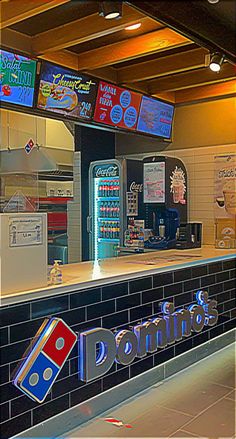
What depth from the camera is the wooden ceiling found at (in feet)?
11.2

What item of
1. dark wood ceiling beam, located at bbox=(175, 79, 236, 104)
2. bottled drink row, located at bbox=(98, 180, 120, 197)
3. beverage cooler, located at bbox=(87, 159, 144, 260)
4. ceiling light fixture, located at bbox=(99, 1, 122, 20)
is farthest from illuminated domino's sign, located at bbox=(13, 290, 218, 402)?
A: dark wood ceiling beam, located at bbox=(175, 79, 236, 104)

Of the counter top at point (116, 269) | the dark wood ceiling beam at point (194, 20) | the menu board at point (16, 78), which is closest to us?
the dark wood ceiling beam at point (194, 20)

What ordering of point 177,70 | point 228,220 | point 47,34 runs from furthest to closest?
point 228,220 → point 177,70 → point 47,34

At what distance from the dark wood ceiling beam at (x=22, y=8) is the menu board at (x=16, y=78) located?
1.24 ft

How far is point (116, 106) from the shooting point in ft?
16.6

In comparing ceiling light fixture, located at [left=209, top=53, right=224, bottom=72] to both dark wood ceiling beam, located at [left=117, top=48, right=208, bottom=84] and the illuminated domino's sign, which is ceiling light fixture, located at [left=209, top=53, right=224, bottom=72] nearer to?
dark wood ceiling beam, located at [left=117, top=48, right=208, bottom=84]

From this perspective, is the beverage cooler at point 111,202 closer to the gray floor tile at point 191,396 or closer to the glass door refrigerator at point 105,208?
the glass door refrigerator at point 105,208

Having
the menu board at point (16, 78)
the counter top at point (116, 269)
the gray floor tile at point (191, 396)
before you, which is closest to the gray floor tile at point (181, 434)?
the gray floor tile at point (191, 396)

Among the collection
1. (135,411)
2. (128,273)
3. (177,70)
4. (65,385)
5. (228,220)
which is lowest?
(135,411)

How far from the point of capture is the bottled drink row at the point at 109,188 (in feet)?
17.8

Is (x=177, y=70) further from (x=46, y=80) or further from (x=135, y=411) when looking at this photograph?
→ (x=135, y=411)

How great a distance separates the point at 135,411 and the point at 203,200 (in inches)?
127

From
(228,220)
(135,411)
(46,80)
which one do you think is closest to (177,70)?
(46,80)

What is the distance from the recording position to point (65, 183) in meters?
5.94
